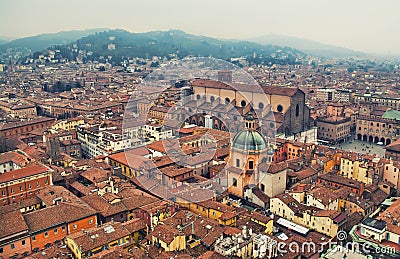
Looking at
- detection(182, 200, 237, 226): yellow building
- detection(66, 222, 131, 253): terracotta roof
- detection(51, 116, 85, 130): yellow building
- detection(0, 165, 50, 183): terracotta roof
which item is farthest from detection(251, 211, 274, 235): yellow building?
detection(51, 116, 85, 130): yellow building

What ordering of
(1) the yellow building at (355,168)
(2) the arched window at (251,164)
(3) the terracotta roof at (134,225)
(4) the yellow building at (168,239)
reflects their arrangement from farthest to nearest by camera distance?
(1) the yellow building at (355,168) → (2) the arched window at (251,164) → (3) the terracotta roof at (134,225) → (4) the yellow building at (168,239)

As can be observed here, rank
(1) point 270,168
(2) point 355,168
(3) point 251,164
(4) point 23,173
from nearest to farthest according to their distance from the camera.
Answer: (4) point 23,173 → (3) point 251,164 → (1) point 270,168 → (2) point 355,168

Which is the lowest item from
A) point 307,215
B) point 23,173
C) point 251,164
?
point 307,215

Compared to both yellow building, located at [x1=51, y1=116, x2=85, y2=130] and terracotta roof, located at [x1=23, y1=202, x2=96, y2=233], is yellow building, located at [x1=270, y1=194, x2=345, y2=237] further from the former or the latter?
yellow building, located at [x1=51, y1=116, x2=85, y2=130]

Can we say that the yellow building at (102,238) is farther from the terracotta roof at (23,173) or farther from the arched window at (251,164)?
the arched window at (251,164)

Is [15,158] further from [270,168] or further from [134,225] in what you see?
[270,168]

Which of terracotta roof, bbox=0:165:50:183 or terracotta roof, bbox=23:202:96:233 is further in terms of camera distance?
terracotta roof, bbox=0:165:50:183

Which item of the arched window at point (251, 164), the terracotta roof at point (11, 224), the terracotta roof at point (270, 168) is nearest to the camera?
the terracotta roof at point (11, 224)

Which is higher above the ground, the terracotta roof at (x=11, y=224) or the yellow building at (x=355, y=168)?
the terracotta roof at (x=11, y=224)

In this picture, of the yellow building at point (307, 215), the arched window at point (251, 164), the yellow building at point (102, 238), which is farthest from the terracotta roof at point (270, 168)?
the yellow building at point (102, 238)

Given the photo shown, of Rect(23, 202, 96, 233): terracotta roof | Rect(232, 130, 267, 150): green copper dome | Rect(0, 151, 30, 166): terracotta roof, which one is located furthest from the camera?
Rect(0, 151, 30, 166): terracotta roof

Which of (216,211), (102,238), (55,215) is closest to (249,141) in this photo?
(216,211)

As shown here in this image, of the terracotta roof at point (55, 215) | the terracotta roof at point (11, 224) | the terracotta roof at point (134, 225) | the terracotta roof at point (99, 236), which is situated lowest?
the terracotta roof at point (134, 225)
